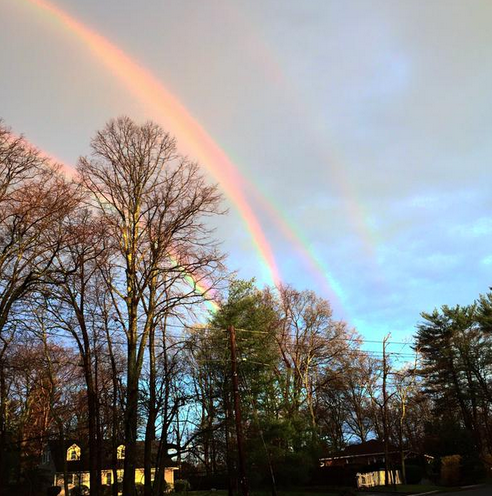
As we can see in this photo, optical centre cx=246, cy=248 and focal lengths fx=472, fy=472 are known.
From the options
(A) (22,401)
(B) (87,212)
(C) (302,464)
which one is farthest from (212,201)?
(A) (22,401)

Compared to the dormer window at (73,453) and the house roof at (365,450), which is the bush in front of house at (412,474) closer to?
the house roof at (365,450)

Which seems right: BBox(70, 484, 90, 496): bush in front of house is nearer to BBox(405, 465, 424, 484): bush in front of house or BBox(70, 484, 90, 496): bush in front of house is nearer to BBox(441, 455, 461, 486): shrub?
BBox(405, 465, 424, 484): bush in front of house

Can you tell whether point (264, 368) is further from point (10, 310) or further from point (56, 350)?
point (10, 310)

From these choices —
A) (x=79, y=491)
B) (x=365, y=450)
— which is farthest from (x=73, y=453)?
(x=365, y=450)

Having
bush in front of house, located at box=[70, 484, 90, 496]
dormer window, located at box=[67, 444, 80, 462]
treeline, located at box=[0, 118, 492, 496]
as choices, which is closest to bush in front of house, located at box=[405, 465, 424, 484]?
treeline, located at box=[0, 118, 492, 496]

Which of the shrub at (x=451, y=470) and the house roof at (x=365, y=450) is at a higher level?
the house roof at (x=365, y=450)

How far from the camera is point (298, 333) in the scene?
4491 cm

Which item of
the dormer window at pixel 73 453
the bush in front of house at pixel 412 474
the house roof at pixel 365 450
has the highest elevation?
the dormer window at pixel 73 453

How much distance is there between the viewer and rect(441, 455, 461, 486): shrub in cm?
4081

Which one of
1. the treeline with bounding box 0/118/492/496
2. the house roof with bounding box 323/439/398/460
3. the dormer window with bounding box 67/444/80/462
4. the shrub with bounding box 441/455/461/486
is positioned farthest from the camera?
the dormer window with bounding box 67/444/80/462

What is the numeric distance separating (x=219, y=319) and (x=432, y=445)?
2710cm

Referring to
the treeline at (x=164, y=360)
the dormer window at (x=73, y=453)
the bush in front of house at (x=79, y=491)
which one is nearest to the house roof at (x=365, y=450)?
the treeline at (x=164, y=360)

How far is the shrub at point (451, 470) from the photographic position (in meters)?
40.8

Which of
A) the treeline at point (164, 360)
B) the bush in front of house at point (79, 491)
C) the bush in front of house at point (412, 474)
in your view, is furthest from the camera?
the bush in front of house at point (79, 491)
